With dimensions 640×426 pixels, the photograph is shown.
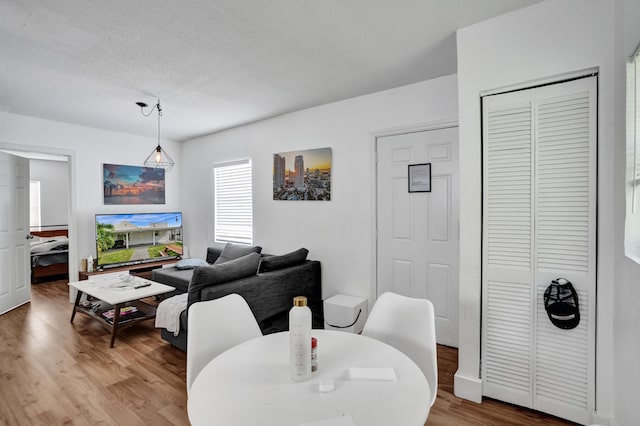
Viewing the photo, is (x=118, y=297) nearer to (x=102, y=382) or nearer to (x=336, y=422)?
(x=102, y=382)

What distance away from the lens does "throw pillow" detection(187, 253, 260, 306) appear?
8.70 feet

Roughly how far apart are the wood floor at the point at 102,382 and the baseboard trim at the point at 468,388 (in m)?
0.04

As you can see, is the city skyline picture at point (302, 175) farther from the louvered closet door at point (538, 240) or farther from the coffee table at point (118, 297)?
the louvered closet door at point (538, 240)

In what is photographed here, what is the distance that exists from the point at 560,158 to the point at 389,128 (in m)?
1.68

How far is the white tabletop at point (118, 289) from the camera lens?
3270 millimetres

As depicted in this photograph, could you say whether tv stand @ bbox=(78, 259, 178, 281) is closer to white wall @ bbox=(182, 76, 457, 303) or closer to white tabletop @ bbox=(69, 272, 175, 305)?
white tabletop @ bbox=(69, 272, 175, 305)

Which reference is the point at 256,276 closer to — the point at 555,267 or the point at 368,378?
the point at 368,378

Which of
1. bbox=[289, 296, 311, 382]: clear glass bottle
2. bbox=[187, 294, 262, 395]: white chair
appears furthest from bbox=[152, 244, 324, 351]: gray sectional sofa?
bbox=[289, 296, 311, 382]: clear glass bottle

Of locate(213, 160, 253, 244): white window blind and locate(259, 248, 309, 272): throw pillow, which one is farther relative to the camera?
locate(213, 160, 253, 244): white window blind

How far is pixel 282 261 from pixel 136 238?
3001 mm

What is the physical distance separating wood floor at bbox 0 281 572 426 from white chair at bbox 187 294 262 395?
0.81 m

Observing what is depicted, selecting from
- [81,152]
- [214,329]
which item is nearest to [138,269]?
[81,152]

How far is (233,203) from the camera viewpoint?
200 inches

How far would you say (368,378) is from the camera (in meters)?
1.22
